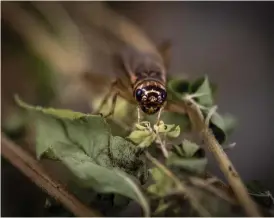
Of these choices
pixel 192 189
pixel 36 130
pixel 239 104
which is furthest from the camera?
pixel 239 104

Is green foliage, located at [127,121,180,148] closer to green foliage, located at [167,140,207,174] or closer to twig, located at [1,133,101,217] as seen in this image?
green foliage, located at [167,140,207,174]

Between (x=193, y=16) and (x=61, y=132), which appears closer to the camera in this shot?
(x=61, y=132)

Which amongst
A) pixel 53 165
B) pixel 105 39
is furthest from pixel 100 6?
pixel 53 165

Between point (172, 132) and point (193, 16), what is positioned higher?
point (193, 16)

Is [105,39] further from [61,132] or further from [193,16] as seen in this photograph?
[61,132]

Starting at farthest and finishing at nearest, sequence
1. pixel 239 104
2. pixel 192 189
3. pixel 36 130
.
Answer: pixel 239 104, pixel 36 130, pixel 192 189

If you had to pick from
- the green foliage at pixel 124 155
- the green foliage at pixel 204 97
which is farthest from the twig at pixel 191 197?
the green foliage at pixel 204 97

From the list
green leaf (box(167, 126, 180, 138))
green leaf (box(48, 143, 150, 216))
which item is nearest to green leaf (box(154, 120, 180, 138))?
green leaf (box(167, 126, 180, 138))
